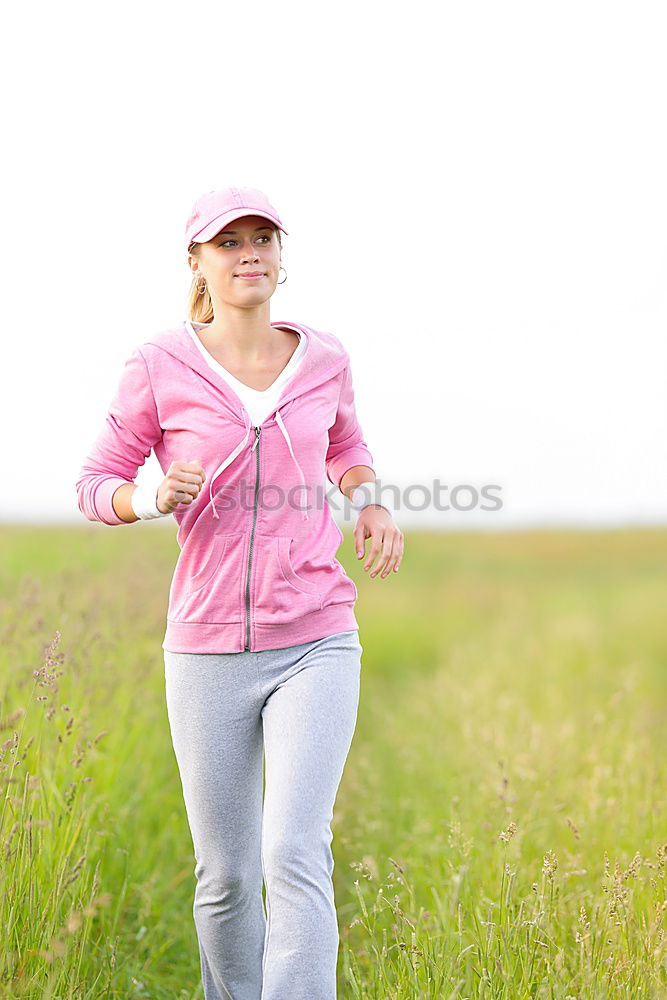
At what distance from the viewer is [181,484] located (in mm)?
2893

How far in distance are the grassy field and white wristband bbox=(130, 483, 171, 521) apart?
426mm

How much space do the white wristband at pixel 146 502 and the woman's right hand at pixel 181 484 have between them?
48mm

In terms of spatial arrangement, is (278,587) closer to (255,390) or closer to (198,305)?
(255,390)

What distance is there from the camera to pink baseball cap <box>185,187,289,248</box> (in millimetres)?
3164

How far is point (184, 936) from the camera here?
4.25 m

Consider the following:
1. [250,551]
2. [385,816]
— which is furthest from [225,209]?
[385,816]

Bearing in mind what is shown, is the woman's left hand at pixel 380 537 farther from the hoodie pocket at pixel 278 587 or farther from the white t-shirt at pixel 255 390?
the white t-shirt at pixel 255 390

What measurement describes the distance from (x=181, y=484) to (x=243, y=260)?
676 mm

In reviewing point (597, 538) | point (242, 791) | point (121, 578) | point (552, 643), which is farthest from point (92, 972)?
point (597, 538)

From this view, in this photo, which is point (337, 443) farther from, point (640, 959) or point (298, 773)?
point (640, 959)

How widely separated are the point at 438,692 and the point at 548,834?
3.47 metres

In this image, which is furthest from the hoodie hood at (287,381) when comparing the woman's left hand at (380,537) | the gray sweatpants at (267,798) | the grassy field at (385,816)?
the grassy field at (385,816)

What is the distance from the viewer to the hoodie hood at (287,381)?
3.16 meters

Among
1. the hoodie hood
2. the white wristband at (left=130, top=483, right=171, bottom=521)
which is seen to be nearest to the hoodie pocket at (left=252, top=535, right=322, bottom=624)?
the hoodie hood
